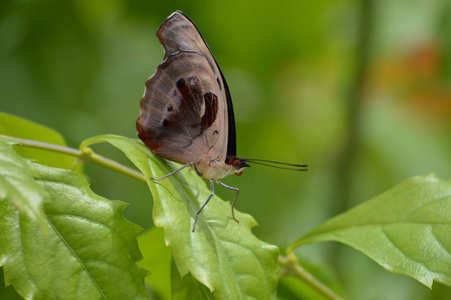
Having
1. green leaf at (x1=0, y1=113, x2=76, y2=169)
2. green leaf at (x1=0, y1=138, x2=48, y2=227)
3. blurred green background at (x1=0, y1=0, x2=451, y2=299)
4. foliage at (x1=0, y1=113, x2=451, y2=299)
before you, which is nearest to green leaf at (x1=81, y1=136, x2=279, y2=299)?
foliage at (x1=0, y1=113, x2=451, y2=299)

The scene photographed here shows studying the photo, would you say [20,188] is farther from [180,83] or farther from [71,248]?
[180,83]

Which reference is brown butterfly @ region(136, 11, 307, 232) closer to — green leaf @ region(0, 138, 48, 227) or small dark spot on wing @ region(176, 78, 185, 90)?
small dark spot on wing @ region(176, 78, 185, 90)

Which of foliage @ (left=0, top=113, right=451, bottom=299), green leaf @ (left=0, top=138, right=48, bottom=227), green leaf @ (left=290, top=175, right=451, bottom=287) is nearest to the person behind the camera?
green leaf @ (left=0, top=138, right=48, bottom=227)

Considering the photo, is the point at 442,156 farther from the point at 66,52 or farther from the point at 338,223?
the point at 66,52

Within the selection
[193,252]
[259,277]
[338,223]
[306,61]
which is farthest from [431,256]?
[306,61]

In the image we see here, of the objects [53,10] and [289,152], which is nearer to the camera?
[53,10]

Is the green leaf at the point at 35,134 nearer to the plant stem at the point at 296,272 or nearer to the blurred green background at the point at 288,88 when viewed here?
the plant stem at the point at 296,272
